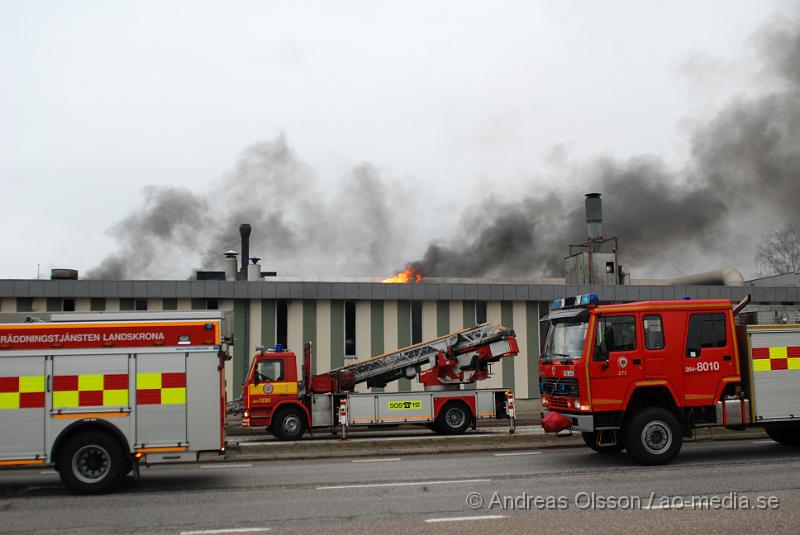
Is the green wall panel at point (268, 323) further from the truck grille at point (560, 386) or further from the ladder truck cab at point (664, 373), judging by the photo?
the ladder truck cab at point (664, 373)

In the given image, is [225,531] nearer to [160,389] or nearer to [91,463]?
[160,389]

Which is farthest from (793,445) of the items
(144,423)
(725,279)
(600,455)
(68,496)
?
(725,279)

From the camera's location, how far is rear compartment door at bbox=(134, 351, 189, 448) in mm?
10492

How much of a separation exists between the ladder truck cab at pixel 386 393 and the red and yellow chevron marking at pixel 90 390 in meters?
7.89

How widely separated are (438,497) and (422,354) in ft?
33.7

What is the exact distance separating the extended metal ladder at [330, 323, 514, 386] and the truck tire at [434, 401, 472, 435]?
53.2 inches

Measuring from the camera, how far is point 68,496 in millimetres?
10289

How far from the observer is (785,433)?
13.8 metres

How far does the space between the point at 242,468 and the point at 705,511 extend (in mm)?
8087

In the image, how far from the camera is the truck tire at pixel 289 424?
18281 millimetres

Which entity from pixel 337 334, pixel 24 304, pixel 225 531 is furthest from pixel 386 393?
pixel 24 304

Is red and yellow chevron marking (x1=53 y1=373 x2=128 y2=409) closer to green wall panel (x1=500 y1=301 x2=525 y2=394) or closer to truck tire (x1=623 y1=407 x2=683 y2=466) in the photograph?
truck tire (x1=623 y1=407 x2=683 y2=466)

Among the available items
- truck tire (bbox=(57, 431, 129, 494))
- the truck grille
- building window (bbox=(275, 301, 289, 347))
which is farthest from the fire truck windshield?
building window (bbox=(275, 301, 289, 347))

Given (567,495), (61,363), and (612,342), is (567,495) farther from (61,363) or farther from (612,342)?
(61,363)
